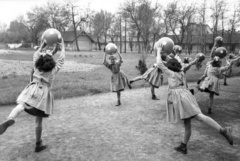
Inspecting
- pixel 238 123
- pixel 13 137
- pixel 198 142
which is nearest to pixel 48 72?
pixel 13 137

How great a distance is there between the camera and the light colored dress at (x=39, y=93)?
3.77 m

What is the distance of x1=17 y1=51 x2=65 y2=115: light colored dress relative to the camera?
12.4 feet

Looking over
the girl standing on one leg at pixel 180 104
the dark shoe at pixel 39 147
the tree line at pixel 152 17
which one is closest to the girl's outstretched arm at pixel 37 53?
the dark shoe at pixel 39 147

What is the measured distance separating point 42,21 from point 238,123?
60.4 metres

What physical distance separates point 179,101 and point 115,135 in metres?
1.78

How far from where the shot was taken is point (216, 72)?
6793 millimetres

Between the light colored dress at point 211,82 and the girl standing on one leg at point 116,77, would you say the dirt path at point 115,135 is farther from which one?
the light colored dress at point 211,82

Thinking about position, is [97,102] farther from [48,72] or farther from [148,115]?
[48,72]

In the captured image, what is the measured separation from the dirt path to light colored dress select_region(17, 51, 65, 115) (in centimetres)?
93

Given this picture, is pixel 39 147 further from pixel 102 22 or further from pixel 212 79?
pixel 102 22

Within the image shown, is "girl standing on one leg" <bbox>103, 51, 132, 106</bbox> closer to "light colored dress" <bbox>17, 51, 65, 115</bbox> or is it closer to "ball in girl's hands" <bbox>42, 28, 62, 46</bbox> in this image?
"ball in girl's hands" <bbox>42, 28, 62, 46</bbox>

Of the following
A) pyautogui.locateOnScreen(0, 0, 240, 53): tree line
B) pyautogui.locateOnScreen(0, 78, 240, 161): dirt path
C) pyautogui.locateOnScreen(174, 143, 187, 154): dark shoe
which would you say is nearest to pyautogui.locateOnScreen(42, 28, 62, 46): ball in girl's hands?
pyautogui.locateOnScreen(0, 78, 240, 161): dirt path

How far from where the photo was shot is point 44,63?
397cm

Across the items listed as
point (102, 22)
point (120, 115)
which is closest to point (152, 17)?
point (102, 22)
